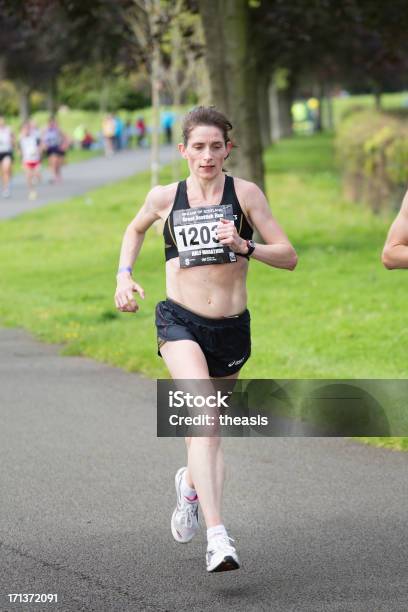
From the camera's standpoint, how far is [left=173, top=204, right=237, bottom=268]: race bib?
18.5 feet

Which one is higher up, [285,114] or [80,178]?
[285,114]

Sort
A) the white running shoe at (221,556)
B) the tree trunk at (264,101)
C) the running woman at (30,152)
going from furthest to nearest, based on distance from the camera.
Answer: the tree trunk at (264,101) < the running woman at (30,152) < the white running shoe at (221,556)

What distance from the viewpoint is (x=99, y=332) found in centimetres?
1264

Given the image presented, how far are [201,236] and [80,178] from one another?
39545mm

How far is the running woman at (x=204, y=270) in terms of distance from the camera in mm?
5621

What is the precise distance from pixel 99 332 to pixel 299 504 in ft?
19.9

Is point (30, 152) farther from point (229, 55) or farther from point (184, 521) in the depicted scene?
point (184, 521)

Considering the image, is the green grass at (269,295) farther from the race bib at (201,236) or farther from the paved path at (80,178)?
the paved path at (80,178)

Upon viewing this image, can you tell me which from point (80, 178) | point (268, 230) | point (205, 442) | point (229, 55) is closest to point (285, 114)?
point (80, 178)

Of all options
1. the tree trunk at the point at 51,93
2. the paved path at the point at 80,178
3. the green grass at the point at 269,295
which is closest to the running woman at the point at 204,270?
the green grass at the point at 269,295

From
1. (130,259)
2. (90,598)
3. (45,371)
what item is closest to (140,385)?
(45,371)

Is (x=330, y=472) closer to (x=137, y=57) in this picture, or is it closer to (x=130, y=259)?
(x=130, y=259)

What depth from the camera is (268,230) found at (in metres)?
5.82

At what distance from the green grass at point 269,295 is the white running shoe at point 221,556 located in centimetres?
432
